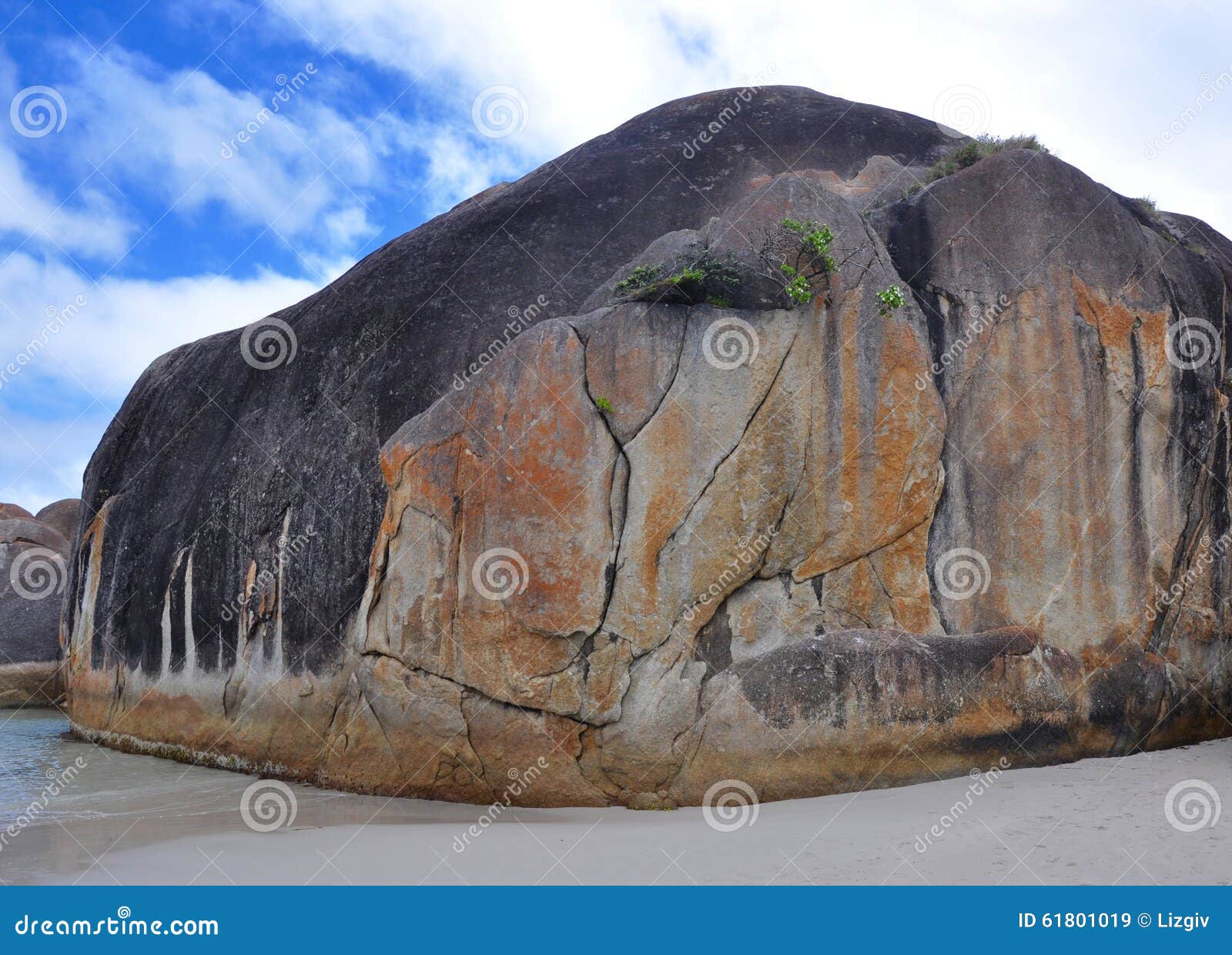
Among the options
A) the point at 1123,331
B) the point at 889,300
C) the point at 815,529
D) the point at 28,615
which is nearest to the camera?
the point at 815,529

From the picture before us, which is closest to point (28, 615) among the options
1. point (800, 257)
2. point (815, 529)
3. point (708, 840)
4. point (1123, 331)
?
point (815, 529)

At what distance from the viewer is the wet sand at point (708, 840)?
680 centimetres

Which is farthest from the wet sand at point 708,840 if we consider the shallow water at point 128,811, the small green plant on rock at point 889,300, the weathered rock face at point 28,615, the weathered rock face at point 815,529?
the weathered rock face at point 28,615

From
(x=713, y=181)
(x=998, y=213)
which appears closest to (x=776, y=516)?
(x=998, y=213)

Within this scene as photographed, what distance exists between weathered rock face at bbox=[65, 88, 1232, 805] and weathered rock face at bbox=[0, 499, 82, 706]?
15.4 m

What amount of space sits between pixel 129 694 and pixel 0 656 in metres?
11.1

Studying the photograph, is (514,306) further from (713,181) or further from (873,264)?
(873,264)

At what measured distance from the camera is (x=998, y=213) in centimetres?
1085

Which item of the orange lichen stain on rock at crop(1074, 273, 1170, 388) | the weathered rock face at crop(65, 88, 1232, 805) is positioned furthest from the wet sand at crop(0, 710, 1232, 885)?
the orange lichen stain on rock at crop(1074, 273, 1170, 388)

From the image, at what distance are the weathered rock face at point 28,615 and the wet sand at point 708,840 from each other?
15073 millimetres

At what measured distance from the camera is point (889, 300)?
33.0ft

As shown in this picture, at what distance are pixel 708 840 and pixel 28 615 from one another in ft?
72.4

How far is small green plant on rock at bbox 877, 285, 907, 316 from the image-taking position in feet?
33.0

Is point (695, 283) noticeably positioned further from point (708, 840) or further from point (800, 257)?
point (708, 840)
